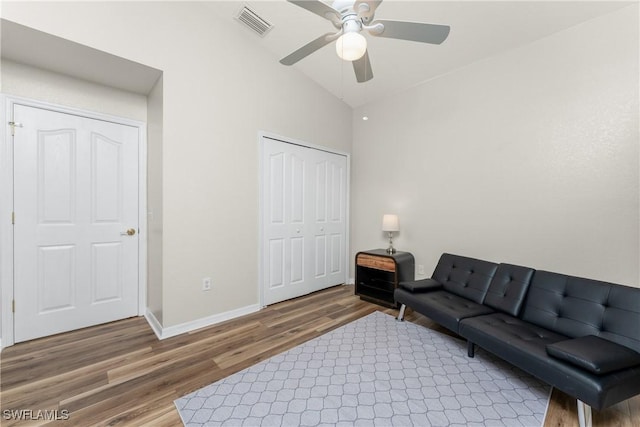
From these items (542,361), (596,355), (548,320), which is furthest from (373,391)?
(548,320)

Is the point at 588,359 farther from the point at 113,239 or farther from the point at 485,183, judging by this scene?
the point at 113,239

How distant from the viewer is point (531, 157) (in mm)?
2650

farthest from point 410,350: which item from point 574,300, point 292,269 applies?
point 292,269

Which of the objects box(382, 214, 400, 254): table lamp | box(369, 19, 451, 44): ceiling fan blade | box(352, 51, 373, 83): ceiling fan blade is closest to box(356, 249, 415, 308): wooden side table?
box(382, 214, 400, 254): table lamp

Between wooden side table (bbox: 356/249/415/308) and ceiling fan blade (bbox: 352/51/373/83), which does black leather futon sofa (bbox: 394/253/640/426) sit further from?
ceiling fan blade (bbox: 352/51/373/83)

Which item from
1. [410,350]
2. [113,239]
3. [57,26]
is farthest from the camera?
[113,239]

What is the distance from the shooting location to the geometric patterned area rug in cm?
157

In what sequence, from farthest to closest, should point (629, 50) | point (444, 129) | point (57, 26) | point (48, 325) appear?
point (444, 129) → point (48, 325) → point (629, 50) → point (57, 26)

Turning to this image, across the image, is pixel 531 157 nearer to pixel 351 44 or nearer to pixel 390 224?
pixel 390 224

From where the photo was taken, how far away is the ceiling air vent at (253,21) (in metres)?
2.71

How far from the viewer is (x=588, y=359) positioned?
4.76ft

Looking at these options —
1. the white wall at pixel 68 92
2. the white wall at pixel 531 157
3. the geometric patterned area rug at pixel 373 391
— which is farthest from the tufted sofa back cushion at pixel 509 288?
the white wall at pixel 68 92

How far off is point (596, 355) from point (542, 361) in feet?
0.84

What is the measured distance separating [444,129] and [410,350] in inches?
102
